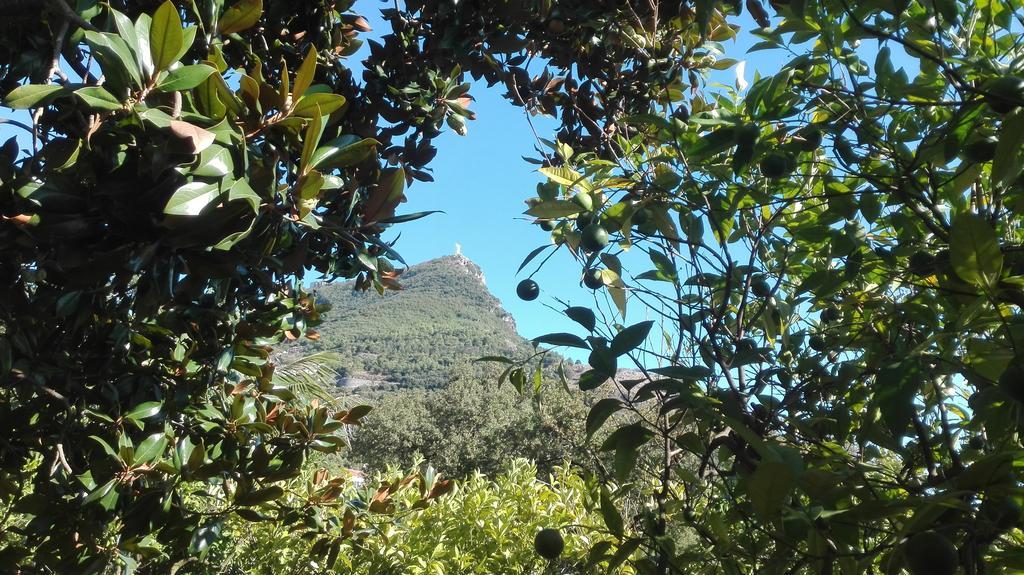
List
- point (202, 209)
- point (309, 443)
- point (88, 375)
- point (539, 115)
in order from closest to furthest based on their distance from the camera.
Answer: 1. point (202, 209)
2. point (88, 375)
3. point (309, 443)
4. point (539, 115)

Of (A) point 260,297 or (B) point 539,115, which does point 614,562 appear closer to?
(A) point 260,297

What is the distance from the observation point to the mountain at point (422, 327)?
225ft

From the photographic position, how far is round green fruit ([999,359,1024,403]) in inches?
29.1

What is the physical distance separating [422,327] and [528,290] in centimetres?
8217

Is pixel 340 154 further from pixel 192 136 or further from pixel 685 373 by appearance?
pixel 685 373

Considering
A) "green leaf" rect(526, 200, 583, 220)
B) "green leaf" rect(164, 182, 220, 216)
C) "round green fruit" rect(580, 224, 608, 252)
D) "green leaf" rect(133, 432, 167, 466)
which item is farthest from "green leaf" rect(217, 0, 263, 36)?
"green leaf" rect(133, 432, 167, 466)

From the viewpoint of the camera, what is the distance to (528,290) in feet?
5.71

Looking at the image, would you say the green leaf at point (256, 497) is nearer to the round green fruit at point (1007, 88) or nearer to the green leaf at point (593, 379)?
the green leaf at point (593, 379)

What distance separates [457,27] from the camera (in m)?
1.92

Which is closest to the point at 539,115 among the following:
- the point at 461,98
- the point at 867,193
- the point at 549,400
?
the point at 461,98

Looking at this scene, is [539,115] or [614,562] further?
[539,115]

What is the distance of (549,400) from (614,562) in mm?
19004

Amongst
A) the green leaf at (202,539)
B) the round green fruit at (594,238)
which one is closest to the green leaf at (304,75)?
the round green fruit at (594,238)

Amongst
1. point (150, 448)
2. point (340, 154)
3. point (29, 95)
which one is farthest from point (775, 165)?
point (150, 448)
